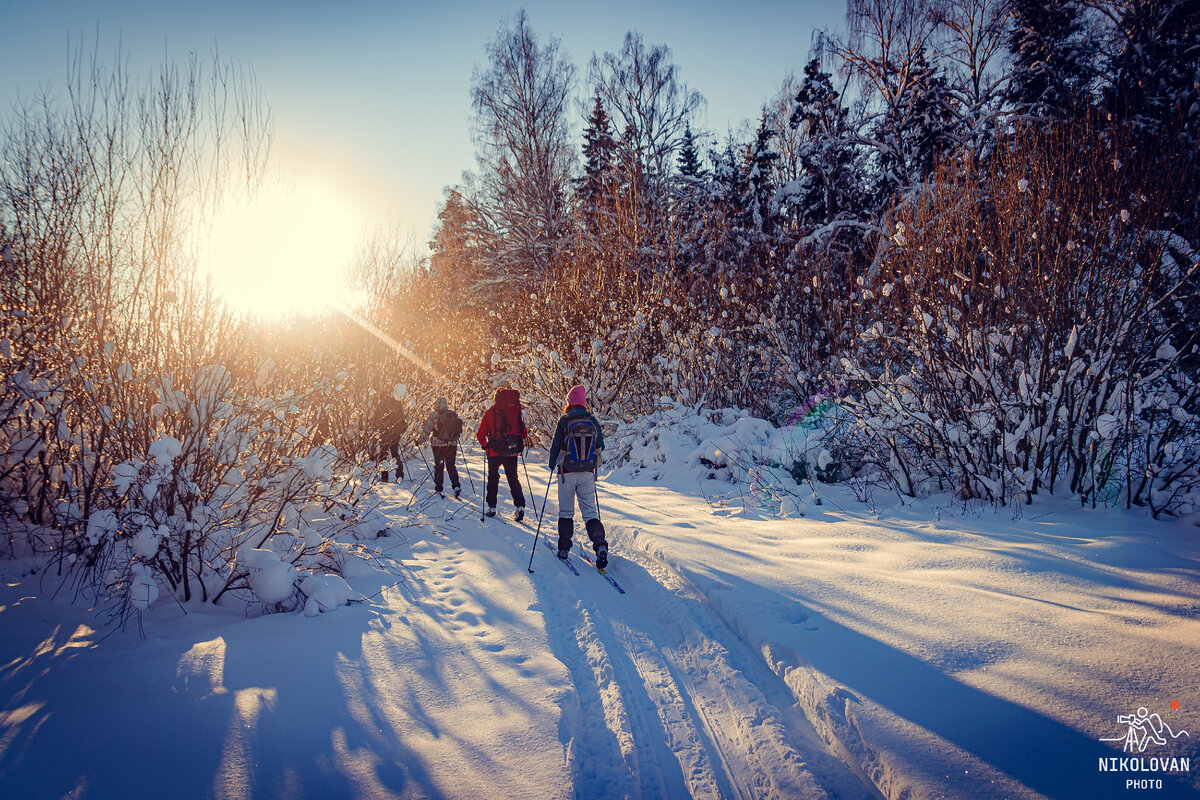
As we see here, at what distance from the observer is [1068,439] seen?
4.91 meters

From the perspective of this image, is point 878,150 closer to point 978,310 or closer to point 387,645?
point 978,310

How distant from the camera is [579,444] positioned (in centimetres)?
565

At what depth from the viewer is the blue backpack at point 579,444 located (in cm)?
562

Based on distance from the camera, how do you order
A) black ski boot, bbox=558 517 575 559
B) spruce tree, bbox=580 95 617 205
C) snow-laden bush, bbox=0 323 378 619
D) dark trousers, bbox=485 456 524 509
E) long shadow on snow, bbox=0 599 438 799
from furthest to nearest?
spruce tree, bbox=580 95 617 205, dark trousers, bbox=485 456 524 509, black ski boot, bbox=558 517 575 559, snow-laden bush, bbox=0 323 378 619, long shadow on snow, bbox=0 599 438 799

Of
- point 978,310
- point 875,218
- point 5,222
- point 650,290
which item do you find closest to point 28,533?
point 5,222

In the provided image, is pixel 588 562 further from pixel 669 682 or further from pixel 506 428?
pixel 506 428

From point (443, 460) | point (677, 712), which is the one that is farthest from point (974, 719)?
point (443, 460)

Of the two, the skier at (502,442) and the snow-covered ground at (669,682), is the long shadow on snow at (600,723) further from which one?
the skier at (502,442)

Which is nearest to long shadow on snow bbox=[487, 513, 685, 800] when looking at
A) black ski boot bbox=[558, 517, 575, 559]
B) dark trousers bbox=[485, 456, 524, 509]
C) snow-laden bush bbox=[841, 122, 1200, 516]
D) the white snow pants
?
black ski boot bbox=[558, 517, 575, 559]
